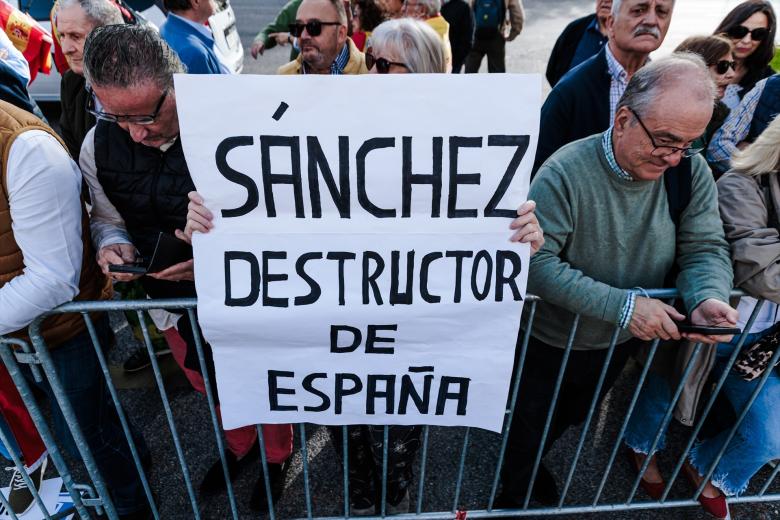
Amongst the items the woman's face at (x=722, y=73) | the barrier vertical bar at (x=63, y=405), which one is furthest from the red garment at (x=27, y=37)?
the woman's face at (x=722, y=73)

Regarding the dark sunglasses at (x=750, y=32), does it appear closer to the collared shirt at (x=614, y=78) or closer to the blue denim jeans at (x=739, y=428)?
the collared shirt at (x=614, y=78)

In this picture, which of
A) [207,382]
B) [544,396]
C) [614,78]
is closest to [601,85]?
[614,78]

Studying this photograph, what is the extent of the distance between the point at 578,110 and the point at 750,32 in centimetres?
171

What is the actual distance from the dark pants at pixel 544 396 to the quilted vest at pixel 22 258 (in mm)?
1821

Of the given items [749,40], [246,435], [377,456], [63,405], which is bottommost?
[246,435]

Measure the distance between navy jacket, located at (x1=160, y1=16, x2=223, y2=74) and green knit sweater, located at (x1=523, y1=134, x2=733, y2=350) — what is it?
242 centimetres

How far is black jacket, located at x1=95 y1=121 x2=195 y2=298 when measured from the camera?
7.04ft

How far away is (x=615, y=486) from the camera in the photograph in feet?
9.73

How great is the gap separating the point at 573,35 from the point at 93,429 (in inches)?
167

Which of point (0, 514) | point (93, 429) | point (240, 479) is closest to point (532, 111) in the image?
point (93, 429)

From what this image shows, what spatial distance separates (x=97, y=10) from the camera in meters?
2.97

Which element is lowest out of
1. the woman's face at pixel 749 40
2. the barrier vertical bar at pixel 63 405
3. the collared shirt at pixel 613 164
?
the barrier vertical bar at pixel 63 405

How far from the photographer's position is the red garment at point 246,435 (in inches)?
109

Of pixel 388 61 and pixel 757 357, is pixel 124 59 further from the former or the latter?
pixel 757 357
